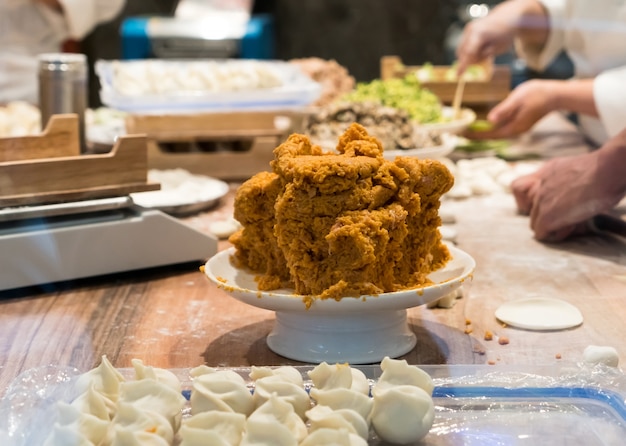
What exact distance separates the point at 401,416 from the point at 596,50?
2063 mm

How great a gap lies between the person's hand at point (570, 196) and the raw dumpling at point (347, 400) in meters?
1.03

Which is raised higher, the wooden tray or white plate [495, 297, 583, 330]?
the wooden tray

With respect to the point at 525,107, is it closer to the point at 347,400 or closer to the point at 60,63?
the point at 60,63

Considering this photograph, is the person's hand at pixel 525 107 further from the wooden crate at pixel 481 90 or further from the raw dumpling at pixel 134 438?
the raw dumpling at pixel 134 438

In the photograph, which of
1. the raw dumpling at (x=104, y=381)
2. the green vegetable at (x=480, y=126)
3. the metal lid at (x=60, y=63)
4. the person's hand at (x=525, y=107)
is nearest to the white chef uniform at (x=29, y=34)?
the metal lid at (x=60, y=63)

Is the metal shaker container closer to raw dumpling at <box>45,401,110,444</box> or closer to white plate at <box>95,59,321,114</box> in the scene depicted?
white plate at <box>95,59,321,114</box>

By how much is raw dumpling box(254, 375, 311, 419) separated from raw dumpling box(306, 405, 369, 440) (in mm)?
27

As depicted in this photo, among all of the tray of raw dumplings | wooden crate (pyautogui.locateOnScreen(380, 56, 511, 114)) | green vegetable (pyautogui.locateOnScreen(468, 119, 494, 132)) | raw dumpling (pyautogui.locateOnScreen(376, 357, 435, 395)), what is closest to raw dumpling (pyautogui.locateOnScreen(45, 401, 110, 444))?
the tray of raw dumplings

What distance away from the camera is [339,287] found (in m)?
1.14

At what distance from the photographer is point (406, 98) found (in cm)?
284

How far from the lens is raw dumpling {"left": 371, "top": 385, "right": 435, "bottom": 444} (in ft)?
3.01

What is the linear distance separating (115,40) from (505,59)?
239cm

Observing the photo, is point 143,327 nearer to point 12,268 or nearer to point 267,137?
point 12,268

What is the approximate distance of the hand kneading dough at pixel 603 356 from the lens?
3.84ft
